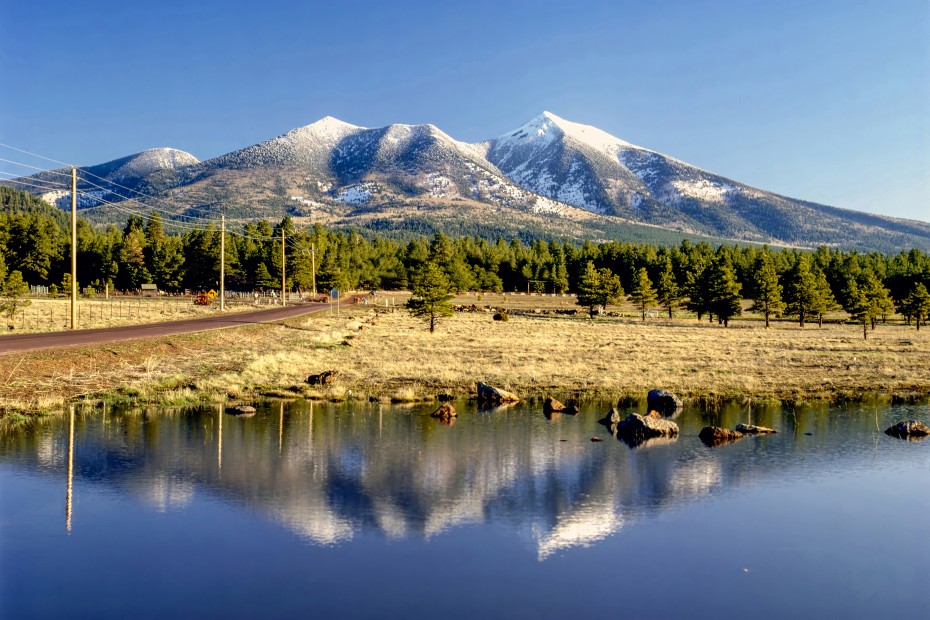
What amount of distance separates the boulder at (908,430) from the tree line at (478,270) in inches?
2531

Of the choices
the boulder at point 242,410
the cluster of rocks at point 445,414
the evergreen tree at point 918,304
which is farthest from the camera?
the evergreen tree at point 918,304

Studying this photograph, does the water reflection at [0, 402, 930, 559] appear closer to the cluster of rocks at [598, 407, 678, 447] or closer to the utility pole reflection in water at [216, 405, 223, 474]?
the utility pole reflection in water at [216, 405, 223, 474]

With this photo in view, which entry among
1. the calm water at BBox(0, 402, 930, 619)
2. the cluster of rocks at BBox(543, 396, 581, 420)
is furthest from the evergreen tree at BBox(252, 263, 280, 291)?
the cluster of rocks at BBox(543, 396, 581, 420)

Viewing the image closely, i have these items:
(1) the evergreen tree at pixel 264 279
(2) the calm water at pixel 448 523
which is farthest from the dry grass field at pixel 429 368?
(1) the evergreen tree at pixel 264 279

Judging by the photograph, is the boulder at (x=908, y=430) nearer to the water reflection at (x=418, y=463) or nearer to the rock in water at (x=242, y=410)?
the water reflection at (x=418, y=463)

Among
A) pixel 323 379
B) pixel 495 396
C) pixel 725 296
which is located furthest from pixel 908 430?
pixel 725 296

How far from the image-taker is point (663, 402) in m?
29.7

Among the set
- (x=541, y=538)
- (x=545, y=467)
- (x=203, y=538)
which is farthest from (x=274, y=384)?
(x=541, y=538)

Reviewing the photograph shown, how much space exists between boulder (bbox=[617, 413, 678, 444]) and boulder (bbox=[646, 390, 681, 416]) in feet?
14.4

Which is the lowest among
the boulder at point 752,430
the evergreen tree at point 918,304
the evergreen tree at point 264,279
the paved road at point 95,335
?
the boulder at point 752,430

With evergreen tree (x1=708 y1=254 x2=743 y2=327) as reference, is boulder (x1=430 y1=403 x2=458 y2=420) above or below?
below

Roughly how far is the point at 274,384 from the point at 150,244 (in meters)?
132

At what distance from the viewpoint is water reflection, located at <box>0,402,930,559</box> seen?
15.6 metres

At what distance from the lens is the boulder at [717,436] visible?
75.8ft
